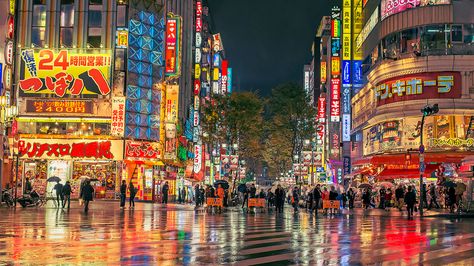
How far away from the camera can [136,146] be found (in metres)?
54.6

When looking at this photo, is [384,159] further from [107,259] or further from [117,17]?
[107,259]

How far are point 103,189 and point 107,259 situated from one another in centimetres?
4122

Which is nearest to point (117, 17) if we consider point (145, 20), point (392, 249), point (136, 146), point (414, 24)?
point (145, 20)

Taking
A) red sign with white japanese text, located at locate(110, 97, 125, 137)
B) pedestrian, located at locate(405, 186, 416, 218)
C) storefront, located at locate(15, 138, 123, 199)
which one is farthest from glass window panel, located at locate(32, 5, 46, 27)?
pedestrian, located at locate(405, 186, 416, 218)

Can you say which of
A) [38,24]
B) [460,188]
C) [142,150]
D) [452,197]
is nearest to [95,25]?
[38,24]

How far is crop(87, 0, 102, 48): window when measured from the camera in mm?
55125

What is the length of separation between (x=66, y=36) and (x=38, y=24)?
2.63 meters

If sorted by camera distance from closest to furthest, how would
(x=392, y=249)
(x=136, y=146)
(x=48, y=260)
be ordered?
1. (x=48, y=260)
2. (x=392, y=249)
3. (x=136, y=146)

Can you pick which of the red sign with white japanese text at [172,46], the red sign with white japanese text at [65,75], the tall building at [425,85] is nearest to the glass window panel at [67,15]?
the red sign with white japanese text at [65,75]

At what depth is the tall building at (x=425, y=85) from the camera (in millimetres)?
50062

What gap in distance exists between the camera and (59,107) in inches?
2095

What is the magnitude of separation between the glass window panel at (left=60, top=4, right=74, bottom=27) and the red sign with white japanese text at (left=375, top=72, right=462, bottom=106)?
27490 mm

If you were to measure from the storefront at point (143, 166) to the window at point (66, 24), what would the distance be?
1000cm

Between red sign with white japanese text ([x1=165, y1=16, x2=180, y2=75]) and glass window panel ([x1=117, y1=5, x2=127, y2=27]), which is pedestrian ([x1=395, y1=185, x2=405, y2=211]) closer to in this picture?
red sign with white japanese text ([x1=165, y1=16, x2=180, y2=75])
